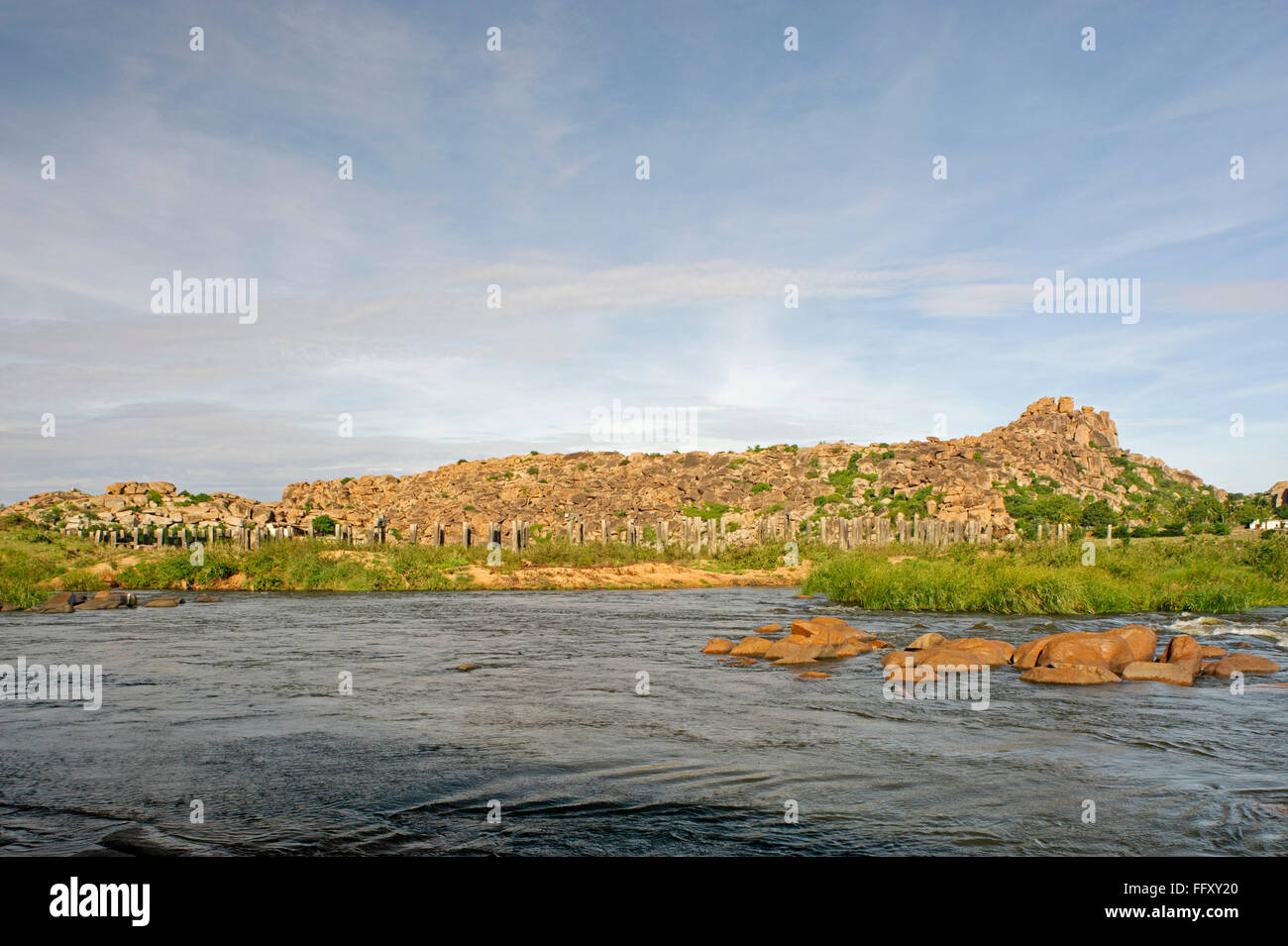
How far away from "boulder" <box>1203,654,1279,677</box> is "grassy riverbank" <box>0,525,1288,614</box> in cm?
809

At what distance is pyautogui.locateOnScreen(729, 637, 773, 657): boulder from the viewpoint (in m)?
16.3

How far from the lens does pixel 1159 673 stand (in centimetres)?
1327

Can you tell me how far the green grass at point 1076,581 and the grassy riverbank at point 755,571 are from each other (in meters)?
0.04

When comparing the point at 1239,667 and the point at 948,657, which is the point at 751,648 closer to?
the point at 948,657

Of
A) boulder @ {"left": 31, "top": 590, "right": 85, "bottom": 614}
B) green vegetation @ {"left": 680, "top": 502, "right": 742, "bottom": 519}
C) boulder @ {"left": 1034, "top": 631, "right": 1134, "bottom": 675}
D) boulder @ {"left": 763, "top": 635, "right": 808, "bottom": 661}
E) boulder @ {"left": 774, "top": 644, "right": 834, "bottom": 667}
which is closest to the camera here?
boulder @ {"left": 1034, "top": 631, "right": 1134, "bottom": 675}

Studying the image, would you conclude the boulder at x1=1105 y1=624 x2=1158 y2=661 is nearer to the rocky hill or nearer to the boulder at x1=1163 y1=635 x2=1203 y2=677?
the boulder at x1=1163 y1=635 x2=1203 y2=677

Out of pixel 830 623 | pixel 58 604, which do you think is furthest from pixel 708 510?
pixel 830 623

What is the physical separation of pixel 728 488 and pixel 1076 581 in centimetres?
4571

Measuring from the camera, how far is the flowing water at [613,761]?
6.59m

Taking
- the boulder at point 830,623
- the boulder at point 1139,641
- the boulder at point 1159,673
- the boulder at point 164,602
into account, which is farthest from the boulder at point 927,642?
the boulder at point 164,602

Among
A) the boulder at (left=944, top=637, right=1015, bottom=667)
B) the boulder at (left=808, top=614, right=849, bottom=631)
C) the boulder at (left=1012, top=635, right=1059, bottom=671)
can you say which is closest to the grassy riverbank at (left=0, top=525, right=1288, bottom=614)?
the boulder at (left=808, top=614, right=849, bottom=631)

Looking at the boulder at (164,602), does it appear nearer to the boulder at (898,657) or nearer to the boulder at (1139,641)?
the boulder at (898,657)

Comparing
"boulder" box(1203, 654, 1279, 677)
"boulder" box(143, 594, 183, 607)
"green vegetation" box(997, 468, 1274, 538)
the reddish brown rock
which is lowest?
"boulder" box(1203, 654, 1279, 677)

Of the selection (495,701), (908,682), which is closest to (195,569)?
(495,701)
